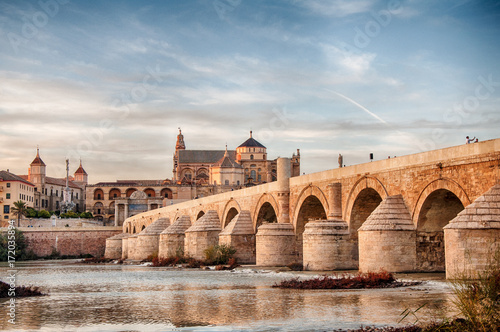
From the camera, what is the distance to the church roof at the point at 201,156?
121 metres

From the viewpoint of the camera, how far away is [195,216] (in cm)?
4581

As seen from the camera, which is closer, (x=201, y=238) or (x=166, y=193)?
(x=201, y=238)

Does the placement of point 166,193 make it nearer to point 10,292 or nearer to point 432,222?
point 432,222

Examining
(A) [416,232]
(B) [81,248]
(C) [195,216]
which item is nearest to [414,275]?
(A) [416,232]

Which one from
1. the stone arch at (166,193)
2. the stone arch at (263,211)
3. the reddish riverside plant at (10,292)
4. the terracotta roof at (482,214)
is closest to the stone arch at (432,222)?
the terracotta roof at (482,214)

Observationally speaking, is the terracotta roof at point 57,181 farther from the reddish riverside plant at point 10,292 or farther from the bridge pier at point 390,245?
the bridge pier at point 390,245

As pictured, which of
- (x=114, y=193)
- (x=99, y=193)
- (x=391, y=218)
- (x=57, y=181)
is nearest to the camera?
(x=391, y=218)

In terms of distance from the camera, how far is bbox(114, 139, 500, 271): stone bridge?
17766mm

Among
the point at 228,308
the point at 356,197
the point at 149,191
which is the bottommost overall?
the point at 228,308

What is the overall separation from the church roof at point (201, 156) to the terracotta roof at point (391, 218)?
9953cm

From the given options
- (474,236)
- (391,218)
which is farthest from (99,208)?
(474,236)

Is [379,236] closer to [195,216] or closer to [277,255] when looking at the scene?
[277,255]

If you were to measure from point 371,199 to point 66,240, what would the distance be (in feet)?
147

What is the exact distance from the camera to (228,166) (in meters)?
109
